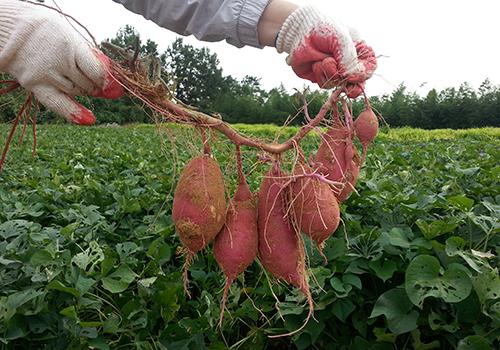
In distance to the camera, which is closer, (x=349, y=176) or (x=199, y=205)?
(x=199, y=205)

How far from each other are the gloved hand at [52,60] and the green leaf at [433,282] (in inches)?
43.8

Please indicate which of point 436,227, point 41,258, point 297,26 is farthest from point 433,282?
point 41,258

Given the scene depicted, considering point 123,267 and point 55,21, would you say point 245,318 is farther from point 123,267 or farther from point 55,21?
point 55,21

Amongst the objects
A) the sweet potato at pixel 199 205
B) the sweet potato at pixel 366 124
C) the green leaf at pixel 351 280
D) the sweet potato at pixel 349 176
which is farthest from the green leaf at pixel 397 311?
the sweet potato at pixel 199 205

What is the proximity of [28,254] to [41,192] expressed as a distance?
131cm

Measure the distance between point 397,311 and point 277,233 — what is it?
62cm

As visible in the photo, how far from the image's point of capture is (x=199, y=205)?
145 centimetres

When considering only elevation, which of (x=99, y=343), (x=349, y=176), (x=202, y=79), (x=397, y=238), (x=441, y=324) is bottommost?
(x=202, y=79)

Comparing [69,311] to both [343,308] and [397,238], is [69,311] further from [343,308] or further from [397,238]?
[397,238]

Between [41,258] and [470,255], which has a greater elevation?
[470,255]

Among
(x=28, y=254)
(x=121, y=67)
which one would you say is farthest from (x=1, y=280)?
(x=121, y=67)

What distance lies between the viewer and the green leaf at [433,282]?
1732mm

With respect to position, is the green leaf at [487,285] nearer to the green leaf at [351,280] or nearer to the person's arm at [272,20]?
the green leaf at [351,280]

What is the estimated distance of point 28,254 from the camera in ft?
6.29
